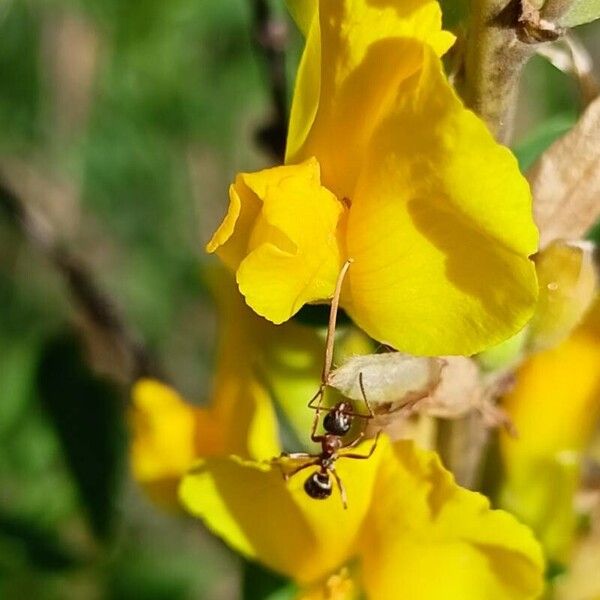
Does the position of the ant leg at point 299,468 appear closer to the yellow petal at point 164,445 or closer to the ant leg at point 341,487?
the ant leg at point 341,487

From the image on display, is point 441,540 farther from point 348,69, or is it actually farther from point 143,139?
point 143,139

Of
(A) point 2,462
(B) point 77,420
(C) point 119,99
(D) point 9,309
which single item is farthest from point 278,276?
(C) point 119,99

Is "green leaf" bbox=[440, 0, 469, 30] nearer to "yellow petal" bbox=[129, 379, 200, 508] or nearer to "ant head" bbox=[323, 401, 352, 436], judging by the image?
"ant head" bbox=[323, 401, 352, 436]

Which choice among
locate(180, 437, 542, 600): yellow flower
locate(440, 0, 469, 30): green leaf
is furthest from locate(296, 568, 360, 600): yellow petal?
locate(440, 0, 469, 30): green leaf

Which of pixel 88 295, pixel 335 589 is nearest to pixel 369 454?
pixel 335 589

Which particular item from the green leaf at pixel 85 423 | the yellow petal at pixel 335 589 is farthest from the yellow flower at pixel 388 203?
the green leaf at pixel 85 423

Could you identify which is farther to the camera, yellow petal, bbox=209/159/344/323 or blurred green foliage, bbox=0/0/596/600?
blurred green foliage, bbox=0/0/596/600
